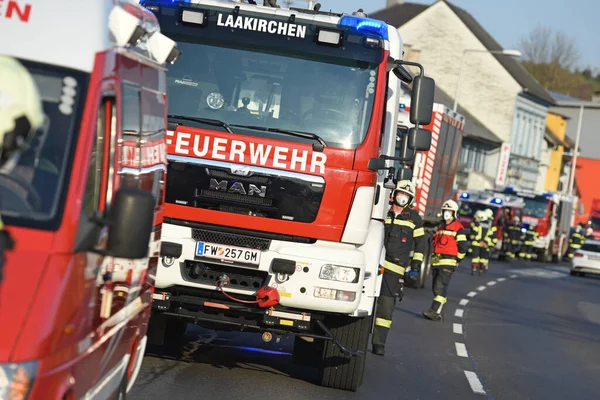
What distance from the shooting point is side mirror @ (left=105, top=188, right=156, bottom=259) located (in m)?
5.05

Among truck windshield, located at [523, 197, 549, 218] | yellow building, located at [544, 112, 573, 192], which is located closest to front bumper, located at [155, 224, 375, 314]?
truck windshield, located at [523, 197, 549, 218]

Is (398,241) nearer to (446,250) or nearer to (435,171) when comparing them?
(446,250)

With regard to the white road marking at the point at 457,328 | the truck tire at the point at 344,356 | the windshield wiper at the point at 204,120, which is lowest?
the white road marking at the point at 457,328

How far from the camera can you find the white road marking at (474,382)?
38.9ft

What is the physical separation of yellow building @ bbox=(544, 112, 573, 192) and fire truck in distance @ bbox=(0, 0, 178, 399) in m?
88.3

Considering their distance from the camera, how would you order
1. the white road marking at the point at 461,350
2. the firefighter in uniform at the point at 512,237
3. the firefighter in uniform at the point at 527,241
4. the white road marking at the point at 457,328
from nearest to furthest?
the white road marking at the point at 461,350, the white road marking at the point at 457,328, the firefighter in uniform at the point at 512,237, the firefighter in uniform at the point at 527,241

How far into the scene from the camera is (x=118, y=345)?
21.0 feet

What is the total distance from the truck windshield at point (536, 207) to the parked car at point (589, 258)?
6099 millimetres

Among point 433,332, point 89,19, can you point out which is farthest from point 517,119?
point 89,19

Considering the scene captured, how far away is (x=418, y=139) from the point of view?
10.2 meters

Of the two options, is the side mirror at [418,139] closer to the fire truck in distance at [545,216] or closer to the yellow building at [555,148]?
the fire truck in distance at [545,216]

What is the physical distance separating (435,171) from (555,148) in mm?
69500

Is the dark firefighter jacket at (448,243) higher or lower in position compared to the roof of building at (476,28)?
lower

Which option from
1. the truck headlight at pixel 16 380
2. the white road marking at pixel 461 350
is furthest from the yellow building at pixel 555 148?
the truck headlight at pixel 16 380
